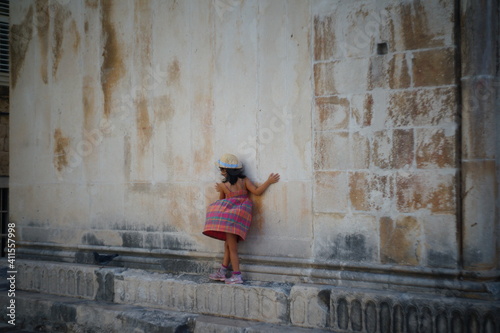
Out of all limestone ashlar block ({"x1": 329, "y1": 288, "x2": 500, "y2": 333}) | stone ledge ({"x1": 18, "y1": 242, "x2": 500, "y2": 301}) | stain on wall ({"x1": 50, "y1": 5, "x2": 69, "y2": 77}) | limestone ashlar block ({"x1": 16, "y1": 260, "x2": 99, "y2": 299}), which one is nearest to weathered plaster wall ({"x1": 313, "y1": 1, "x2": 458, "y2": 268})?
stone ledge ({"x1": 18, "y1": 242, "x2": 500, "y2": 301})

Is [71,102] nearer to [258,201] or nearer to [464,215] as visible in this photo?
[258,201]

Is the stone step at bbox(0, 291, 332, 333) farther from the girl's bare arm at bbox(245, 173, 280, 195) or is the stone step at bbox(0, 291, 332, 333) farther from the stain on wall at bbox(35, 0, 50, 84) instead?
the stain on wall at bbox(35, 0, 50, 84)

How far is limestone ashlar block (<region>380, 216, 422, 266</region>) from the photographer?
4.80 metres

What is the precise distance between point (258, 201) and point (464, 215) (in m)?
2.15

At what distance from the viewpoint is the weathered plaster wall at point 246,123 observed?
4.82 m

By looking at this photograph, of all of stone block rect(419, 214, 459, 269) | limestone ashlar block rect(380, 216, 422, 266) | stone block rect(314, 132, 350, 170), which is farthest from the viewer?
stone block rect(314, 132, 350, 170)

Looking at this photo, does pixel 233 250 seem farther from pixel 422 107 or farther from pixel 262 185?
pixel 422 107

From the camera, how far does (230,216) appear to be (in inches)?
217

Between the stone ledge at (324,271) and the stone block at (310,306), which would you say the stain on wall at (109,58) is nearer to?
the stone ledge at (324,271)

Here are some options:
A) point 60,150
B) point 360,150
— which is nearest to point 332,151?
point 360,150

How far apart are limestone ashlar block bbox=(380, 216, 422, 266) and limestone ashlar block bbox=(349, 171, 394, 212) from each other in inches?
6.4

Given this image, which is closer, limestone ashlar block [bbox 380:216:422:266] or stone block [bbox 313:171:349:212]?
limestone ashlar block [bbox 380:216:422:266]

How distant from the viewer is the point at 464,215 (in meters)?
4.60

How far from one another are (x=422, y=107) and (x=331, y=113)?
90cm
